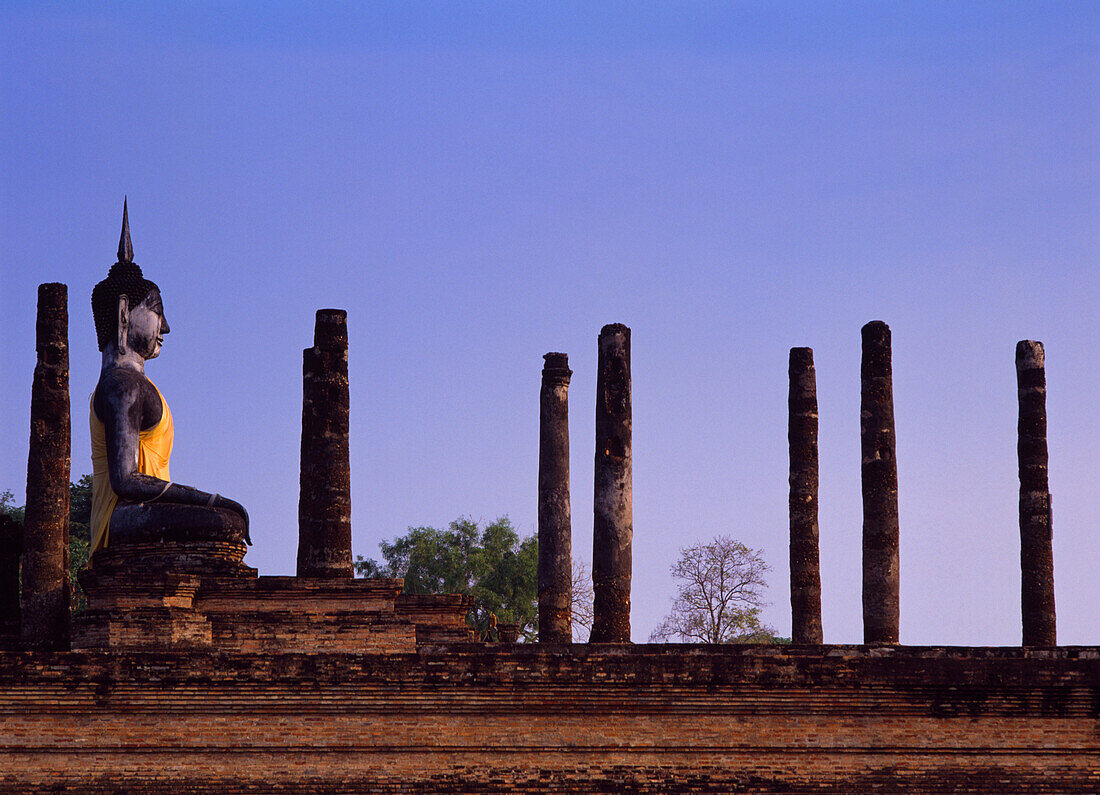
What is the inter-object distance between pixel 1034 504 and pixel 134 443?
41.8 ft

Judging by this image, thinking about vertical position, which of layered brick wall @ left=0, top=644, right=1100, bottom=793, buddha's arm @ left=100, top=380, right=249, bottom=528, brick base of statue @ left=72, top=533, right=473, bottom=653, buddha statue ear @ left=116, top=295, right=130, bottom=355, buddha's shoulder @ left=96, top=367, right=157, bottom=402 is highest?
buddha statue ear @ left=116, top=295, right=130, bottom=355

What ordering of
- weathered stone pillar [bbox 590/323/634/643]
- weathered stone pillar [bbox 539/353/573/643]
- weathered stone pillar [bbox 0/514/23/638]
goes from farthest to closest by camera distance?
weathered stone pillar [bbox 539/353/573/643], weathered stone pillar [bbox 590/323/634/643], weathered stone pillar [bbox 0/514/23/638]

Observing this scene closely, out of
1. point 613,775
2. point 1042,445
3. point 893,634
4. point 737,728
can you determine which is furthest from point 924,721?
point 1042,445

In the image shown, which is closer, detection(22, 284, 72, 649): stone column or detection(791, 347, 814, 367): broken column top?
detection(22, 284, 72, 649): stone column

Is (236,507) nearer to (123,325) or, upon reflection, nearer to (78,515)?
(123,325)

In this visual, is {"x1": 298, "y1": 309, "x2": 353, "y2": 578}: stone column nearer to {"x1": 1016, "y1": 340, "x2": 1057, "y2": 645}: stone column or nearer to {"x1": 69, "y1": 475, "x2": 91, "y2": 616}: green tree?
{"x1": 1016, "y1": 340, "x2": 1057, "y2": 645}: stone column

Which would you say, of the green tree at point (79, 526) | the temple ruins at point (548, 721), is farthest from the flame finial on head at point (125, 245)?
the green tree at point (79, 526)

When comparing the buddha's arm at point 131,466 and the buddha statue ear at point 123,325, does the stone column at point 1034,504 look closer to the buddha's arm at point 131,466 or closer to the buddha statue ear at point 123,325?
the buddha's arm at point 131,466

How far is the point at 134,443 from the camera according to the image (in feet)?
57.8

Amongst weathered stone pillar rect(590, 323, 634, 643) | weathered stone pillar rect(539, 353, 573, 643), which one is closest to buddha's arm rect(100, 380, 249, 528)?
weathered stone pillar rect(590, 323, 634, 643)

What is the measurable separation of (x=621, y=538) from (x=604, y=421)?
1.63 metres

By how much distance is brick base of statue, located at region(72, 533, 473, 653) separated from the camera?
636 inches

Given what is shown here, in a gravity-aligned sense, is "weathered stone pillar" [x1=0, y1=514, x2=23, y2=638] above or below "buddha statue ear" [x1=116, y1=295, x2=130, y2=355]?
below

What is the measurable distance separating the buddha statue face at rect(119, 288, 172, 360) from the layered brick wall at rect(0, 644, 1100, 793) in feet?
17.2
